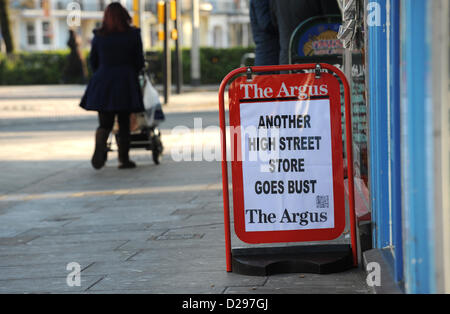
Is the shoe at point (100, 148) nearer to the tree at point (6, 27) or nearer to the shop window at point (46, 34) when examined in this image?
the tree at point (6, 27)

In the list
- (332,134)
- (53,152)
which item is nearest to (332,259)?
(332,134)

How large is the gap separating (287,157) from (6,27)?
40.8 metres

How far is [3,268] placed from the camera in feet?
18.6

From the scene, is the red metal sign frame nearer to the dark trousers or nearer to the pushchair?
the dark trousers

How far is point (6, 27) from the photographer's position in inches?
1732

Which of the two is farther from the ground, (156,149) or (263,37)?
(263,37)

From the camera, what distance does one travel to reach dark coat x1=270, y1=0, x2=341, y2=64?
26.1 feet

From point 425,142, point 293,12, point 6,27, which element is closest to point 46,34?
point 6,27

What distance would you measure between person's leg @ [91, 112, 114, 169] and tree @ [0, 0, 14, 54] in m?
34.0

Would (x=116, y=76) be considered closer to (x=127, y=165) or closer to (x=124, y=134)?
(x=124, y=134)

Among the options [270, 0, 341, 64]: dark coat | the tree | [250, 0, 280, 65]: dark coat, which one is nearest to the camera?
[270, 0, 341, 64]: dark coat

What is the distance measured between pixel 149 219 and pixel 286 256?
92.9 inches

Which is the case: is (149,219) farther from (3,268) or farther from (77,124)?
(77,124)

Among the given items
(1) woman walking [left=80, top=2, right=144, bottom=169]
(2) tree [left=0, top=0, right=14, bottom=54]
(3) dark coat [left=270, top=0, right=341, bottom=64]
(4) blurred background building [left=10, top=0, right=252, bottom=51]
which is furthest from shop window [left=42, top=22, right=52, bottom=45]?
(3) dark coat [left=270, top=0, right=341, bottom=64]
